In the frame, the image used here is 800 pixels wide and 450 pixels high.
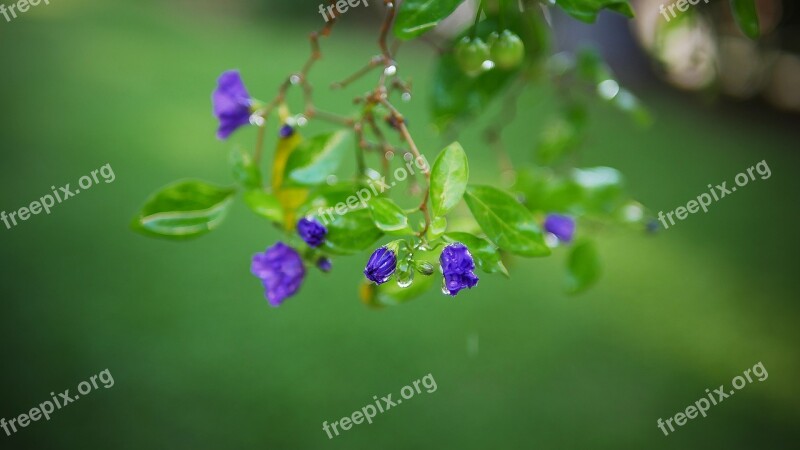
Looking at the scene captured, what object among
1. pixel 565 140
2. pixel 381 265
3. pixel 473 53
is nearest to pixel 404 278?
pixel 381 265

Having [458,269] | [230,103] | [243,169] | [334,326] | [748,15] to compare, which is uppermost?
[334,326]

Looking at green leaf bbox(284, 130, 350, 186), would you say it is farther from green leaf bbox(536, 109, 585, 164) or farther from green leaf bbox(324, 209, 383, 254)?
green leaf bbox(536, 109, 585, 164)

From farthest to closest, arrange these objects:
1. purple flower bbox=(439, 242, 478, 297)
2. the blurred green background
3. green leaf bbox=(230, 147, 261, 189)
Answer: the blurred green background < green leaf bbox=(230, 147, 261, 189) < purple flower bbox=(439, 242, 478, 297)

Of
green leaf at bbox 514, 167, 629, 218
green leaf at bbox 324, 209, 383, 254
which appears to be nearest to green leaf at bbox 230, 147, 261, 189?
green leaf at bbox 324, 209, 383, 254

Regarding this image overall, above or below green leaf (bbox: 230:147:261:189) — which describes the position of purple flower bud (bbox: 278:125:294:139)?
above

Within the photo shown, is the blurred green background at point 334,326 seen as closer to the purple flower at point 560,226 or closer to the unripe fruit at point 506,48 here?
the purple flower at point 560,226

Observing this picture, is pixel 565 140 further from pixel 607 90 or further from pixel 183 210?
pixel 183 210

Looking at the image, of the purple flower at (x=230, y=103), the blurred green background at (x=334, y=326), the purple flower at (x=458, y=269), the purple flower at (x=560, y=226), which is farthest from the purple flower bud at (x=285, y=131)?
the blurred green background at (x=334, y=326)
